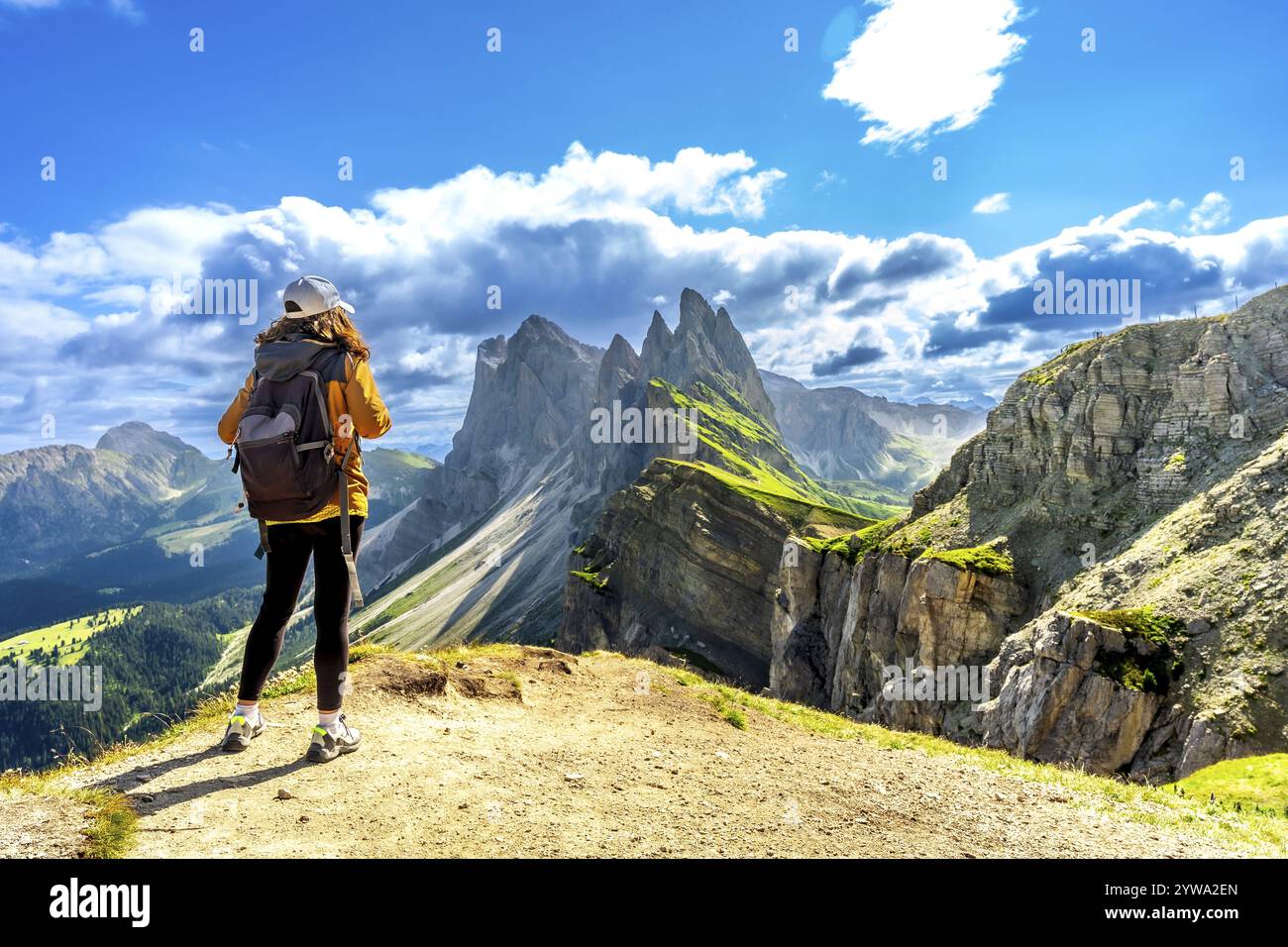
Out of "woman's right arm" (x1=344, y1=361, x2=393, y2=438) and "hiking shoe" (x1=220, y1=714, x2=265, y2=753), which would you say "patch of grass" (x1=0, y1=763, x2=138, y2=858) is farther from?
"woman's right arm" (x1=344, y1=361, x2=393, y2=438)

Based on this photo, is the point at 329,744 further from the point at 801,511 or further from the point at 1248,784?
the point at 801,511

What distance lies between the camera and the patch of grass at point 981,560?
167 ft

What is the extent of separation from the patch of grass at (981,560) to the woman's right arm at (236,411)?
5388 cm

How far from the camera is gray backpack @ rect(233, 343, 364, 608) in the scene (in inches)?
318

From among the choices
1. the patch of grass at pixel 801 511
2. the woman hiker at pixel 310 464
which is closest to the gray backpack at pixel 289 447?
the woman hiker at pixel 310 464

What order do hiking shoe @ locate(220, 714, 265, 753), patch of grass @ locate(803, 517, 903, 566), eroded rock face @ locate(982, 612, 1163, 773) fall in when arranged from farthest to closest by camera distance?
1. patch of grass @ locate(803, 517, 903, 566)
2. eroded rock face @ locate(982, 612, 1163, 773)
3. hiking shoe @ locate(220, 714, 265, 753)

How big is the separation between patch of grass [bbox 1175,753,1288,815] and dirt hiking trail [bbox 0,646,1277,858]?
265 inches

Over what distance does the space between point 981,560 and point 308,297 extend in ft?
179

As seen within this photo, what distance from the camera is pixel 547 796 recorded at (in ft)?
27.6

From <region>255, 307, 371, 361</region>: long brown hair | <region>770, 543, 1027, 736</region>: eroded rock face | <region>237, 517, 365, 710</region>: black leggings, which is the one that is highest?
<region>255, 307, 371, 361</region>: long brown hair

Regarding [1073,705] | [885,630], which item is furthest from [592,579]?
[1073,705]

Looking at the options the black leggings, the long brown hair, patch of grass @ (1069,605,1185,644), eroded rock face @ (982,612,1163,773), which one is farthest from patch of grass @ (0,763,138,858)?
patch of grass @ (1069,605,1185,644)

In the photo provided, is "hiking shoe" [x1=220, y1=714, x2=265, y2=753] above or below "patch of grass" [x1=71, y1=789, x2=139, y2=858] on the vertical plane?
below
